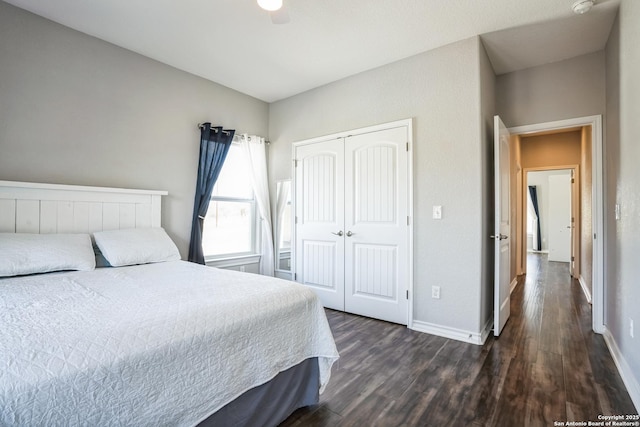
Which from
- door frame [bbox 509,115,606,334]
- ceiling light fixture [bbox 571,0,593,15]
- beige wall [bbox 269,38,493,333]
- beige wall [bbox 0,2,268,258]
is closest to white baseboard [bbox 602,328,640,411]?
door frame [bbox 509,115,606,334]

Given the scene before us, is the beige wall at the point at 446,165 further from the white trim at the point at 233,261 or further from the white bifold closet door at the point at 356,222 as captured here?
the white trim at the point at 233,261

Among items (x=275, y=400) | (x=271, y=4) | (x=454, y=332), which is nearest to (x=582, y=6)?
(x=271, y=4)

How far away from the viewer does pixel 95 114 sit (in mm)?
2746

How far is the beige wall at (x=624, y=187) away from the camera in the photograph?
1896 mm

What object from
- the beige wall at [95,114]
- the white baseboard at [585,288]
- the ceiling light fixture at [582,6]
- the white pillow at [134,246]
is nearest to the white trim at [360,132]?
the beige wall at [95,114]

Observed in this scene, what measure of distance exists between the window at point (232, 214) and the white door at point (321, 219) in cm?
68

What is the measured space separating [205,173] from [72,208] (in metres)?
1.30

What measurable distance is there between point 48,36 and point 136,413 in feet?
10.0

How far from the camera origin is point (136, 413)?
101 centimetres

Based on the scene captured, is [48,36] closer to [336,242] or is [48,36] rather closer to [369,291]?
[336,242]

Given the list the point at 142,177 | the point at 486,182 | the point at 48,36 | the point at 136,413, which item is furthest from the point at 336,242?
the point at 48,36

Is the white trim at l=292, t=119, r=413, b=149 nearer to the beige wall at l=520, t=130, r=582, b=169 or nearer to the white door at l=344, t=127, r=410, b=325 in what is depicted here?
the white door at l=344, t=127, r=410, b=325

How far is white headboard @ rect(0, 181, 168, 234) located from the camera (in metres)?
2.29

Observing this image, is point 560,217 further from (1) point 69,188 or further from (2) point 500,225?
(1) point 69,188
